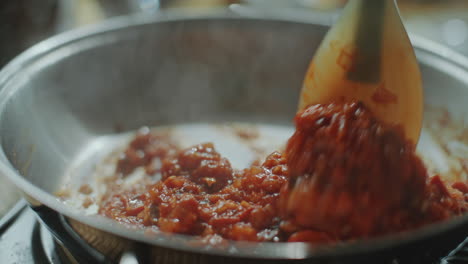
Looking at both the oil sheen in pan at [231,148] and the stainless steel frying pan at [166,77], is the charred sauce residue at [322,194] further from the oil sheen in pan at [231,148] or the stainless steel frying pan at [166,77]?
the stainless steel frying pan at [166,77]

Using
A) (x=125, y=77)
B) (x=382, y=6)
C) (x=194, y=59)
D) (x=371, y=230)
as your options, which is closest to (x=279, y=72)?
(x=194, y=59)

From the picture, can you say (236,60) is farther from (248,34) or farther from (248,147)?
(248,147)

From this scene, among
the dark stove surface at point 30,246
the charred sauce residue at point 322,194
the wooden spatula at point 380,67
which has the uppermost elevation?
the wooden spatula at point 380,67

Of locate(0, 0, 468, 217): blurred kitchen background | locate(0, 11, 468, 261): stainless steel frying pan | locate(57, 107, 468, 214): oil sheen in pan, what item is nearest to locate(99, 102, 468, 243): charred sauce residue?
locate(57, 107, 468, 214): oil sheen in pan

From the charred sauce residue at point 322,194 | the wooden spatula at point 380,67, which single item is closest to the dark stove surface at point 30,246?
the charred sauce residue at point 322,194

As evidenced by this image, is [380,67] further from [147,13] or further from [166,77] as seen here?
[147,13]

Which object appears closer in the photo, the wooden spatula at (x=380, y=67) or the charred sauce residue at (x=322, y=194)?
the charred sauce residue at (x=322, y=194)
